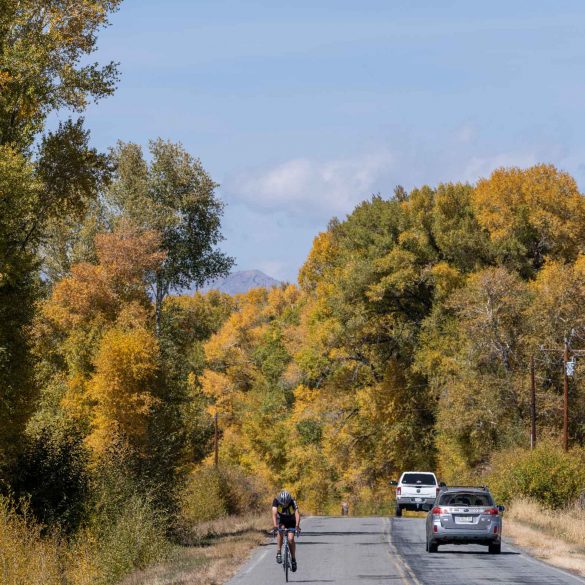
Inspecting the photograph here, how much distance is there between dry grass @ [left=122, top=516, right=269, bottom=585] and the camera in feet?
76.5

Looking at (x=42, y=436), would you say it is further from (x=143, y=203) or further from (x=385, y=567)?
(x=143, y=203)

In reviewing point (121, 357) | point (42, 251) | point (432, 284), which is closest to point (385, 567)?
point (121, 357)

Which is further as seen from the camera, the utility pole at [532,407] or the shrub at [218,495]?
the utility pole at [532,407]

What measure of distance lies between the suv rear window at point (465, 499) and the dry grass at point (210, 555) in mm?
5287

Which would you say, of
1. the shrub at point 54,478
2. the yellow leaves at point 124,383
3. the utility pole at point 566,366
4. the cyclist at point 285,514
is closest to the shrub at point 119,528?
the shrub at point 54,478

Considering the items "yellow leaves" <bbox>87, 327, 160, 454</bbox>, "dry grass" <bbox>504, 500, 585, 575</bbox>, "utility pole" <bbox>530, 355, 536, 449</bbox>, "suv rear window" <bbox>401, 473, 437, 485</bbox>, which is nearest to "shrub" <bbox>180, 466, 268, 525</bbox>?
"yellow leaves" <bbox>87, 327, 160, 454</bbox>

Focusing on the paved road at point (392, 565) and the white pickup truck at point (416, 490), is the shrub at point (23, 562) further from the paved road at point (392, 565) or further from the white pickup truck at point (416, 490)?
the white pickup truck at point (416, 490)

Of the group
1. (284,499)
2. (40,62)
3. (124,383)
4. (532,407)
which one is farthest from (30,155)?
(532,407)

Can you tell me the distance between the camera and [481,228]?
68625 mm

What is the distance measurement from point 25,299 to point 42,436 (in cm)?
622

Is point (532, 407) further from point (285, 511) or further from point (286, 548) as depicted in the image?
point (286, 548)

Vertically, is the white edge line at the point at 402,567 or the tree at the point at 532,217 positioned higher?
the tree at the point at 532,217

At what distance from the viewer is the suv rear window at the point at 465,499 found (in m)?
29.7

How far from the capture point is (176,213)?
198ft
